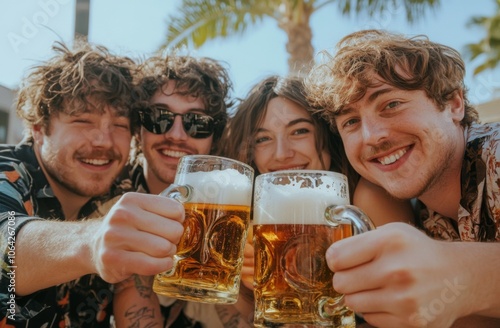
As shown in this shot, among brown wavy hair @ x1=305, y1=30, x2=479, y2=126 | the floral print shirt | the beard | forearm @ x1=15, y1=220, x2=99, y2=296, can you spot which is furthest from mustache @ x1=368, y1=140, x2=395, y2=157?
the beard

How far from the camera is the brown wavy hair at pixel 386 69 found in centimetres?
233

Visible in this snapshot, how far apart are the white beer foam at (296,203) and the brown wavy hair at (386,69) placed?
0.97 m

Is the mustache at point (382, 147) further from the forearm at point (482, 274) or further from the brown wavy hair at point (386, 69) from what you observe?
the forearm at point (482, 274)

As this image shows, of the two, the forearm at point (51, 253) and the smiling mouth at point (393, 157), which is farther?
the smiling mouth at point (393, 157)

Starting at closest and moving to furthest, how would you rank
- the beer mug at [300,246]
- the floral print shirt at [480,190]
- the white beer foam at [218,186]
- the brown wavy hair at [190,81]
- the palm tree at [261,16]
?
the beer mug at [300,246] → the white beer foam at [218,186] → the floral print shirt at [480,190] → the brown wavy hair at [190,81] → the palm tree at [261,16]

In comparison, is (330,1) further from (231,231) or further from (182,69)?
(231,231)

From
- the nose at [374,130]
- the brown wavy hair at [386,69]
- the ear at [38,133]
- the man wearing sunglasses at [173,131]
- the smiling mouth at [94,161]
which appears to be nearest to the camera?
the nose at [374,130]

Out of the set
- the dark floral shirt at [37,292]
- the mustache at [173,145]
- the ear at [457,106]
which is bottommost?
the dark floral shirt at [37,292]

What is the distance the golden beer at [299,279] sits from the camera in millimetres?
1392

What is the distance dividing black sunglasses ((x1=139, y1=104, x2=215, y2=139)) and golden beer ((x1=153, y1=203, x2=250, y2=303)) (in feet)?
6.01

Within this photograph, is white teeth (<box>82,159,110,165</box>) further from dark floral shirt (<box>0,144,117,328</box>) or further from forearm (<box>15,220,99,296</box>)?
forearm (<box>15,220,99,296</box>)

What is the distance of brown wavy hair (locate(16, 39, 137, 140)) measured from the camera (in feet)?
9.78

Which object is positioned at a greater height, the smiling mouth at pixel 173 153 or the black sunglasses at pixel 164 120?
the black sunglasses at pixel 164 120

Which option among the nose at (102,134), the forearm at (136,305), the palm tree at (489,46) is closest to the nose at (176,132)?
the nose at (102,134)
